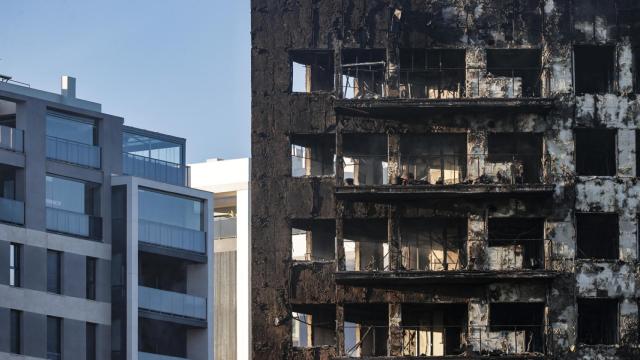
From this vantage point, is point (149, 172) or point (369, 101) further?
point (149, 172)

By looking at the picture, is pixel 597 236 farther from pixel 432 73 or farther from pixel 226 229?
pixel 226 229

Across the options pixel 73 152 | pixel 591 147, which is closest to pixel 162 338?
pixel 73 152

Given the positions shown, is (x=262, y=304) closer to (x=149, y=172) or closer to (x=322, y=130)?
(x=322, y=130)

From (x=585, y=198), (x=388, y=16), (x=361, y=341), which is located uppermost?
(x=388, y=16)

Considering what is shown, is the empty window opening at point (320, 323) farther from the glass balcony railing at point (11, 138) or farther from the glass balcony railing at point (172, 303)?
the glass balcony railing at point (172, 303)

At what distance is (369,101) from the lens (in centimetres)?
7775

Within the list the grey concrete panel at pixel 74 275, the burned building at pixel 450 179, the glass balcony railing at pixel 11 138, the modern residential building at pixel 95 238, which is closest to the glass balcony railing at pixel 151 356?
the modern residential building at pixel 95 238

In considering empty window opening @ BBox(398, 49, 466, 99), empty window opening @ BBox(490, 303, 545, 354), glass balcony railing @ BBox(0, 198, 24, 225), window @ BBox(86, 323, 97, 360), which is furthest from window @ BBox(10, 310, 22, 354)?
empty window opening @ BBox(490, 303, 545, 354)

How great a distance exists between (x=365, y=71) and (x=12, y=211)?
30.7 metres

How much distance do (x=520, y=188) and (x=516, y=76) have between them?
5.38 m

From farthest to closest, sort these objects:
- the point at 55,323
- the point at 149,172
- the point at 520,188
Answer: the point at 149,172 → the point at 55,323 → the point at 520,188

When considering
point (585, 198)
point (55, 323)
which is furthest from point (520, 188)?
point (55, 323)

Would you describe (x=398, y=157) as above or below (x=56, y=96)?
below

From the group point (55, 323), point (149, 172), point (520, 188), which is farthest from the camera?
point (149, 172)
